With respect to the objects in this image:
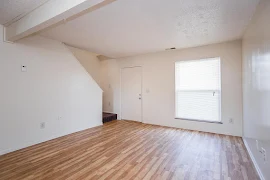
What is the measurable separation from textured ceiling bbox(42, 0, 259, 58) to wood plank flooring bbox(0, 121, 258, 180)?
2312mm

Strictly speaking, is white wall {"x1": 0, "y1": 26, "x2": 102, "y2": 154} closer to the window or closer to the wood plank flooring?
the wood plank flooring

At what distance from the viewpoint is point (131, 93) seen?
17.0 feet

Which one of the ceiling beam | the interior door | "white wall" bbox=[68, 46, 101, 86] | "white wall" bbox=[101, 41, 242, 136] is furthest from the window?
"white wall" bbox=[68, 46, 101, 86]

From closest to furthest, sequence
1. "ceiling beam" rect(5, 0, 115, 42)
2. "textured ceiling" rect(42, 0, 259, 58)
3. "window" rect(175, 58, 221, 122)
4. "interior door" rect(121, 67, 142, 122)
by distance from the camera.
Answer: "ceiling beam" rect(5, 0, 115, 42)
"textured ceiling" rect(42, 0, 259, 58)
"window" rect(175, 58, 221, 122)
"interior door" rect(121, 67, 142, 122)

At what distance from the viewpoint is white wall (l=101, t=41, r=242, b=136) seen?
11.4ft

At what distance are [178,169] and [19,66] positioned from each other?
11.1ft

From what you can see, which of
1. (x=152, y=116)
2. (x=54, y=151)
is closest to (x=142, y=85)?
(x=152, y=116)

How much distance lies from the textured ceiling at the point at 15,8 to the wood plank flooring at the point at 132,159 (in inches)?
90.7

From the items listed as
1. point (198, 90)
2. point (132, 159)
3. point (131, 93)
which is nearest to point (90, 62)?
point (131, 93)

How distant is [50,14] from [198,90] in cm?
371

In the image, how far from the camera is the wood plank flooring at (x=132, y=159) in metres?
1.95

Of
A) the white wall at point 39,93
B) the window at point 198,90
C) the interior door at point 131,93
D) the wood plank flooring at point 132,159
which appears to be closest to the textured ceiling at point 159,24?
the white wall at point 39,93

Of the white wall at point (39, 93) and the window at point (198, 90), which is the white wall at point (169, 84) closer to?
the window at point (198, 90)

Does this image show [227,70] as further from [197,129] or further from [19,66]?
[19,66]
